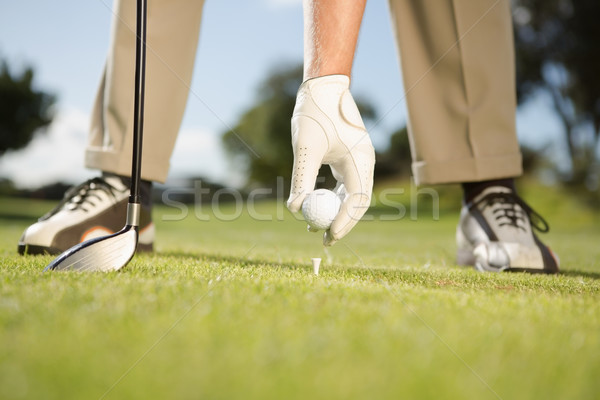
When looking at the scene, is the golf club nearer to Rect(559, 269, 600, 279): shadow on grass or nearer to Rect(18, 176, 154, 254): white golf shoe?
Rect(18, 176, 154, 254): white golf shoe

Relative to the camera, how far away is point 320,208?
1.53 m

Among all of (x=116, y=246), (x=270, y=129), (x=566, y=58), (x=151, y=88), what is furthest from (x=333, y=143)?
(x=270, y=129)

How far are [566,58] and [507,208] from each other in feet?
56.3

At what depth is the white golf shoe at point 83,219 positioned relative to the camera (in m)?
1.95

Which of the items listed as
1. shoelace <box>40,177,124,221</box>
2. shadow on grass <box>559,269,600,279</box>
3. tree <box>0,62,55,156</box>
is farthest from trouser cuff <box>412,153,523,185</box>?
tree <box>0,62,55,156</box>

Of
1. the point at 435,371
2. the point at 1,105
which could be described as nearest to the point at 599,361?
the point at 435,371

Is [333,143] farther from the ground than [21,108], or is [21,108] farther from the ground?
[333,143]

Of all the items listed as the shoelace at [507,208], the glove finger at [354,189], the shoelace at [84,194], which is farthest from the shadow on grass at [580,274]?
the shoelace at [84,194]

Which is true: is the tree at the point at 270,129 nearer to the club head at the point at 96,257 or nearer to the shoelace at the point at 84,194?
the shoelace at the point at 84,194

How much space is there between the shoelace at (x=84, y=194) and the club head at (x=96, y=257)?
75 cm

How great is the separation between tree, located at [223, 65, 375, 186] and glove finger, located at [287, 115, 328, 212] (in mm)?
25432

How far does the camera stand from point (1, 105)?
56.0 feet

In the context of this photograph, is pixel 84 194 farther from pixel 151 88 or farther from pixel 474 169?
pixel 474 169

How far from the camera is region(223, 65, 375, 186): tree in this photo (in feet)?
92.5
